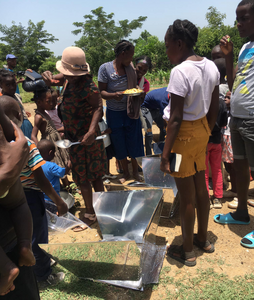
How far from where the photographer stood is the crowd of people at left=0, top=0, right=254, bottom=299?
3.43 ft

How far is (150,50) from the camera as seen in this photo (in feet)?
100

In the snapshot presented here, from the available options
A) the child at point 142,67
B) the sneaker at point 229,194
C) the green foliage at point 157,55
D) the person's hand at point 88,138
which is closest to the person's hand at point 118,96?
the child at point 142,67

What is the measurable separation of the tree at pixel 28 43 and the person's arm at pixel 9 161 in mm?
34121

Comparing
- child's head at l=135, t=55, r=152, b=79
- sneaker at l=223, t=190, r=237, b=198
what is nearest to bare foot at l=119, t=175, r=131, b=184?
sneaker at l=223, t=190, r=237, b=198

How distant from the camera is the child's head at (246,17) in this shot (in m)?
2.05

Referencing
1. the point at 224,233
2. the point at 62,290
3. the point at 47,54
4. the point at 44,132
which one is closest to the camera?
the point at 62,290

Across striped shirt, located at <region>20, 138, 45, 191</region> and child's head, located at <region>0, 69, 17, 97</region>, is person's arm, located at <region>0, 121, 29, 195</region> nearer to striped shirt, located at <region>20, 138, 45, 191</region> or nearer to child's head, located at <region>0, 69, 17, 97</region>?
striped shirt, located at <region>20, 138, 45, 191</region>

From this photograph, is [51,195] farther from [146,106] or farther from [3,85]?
[146,106]

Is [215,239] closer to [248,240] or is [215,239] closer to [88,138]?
[248,240]

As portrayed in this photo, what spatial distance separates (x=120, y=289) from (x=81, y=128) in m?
1.58

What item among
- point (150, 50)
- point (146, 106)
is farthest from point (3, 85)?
point (150, 50)

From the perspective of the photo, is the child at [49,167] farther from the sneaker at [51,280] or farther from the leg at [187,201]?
the leg at [187,201]

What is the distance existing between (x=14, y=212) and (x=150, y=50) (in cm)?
3227

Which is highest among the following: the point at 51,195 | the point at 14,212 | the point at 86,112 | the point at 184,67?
the point at 184,67
